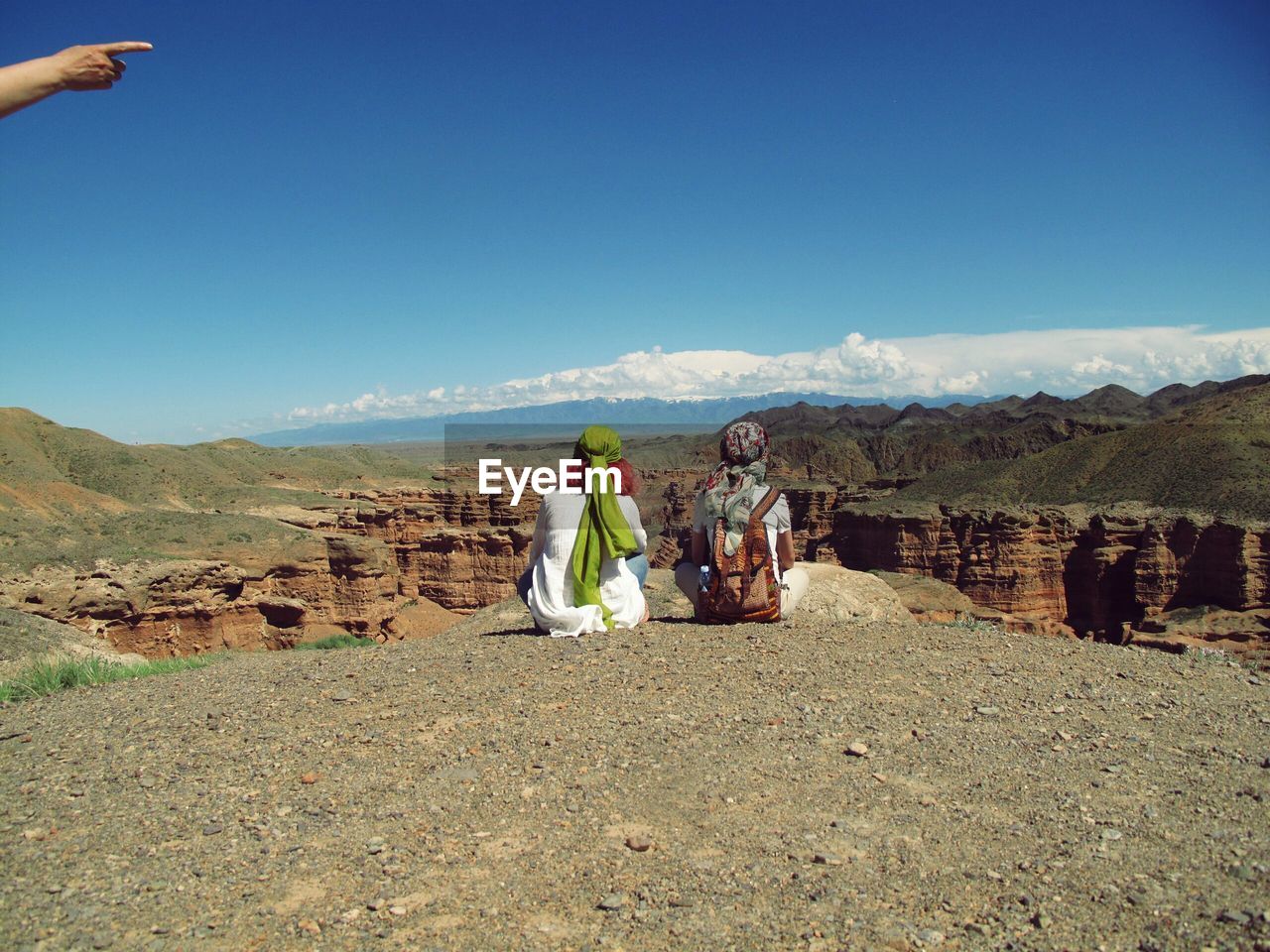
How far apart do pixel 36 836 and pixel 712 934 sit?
356cm

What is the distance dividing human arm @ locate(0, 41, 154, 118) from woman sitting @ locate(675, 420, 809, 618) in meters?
5.85

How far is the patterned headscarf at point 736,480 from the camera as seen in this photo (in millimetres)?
8398

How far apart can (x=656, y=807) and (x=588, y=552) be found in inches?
163

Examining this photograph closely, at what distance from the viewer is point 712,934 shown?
355 centimetres

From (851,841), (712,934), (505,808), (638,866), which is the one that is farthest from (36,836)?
(851,841)

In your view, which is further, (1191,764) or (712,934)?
(1191,764)

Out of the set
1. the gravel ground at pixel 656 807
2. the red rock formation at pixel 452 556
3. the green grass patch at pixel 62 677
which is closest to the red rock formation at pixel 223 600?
the red rock formation at pixel 452 556

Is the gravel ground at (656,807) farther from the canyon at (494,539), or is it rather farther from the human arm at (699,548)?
the canyon at (494,539)

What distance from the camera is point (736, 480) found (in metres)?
8.59

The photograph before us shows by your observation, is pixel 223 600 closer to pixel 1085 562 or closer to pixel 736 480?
pixel 736 480

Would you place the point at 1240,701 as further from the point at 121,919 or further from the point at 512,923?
the point at 121,919

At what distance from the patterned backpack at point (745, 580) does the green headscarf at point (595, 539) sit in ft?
3.02

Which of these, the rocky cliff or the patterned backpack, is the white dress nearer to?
the patterned backpack

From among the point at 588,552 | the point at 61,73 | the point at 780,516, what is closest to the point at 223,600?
the point at 588,552
